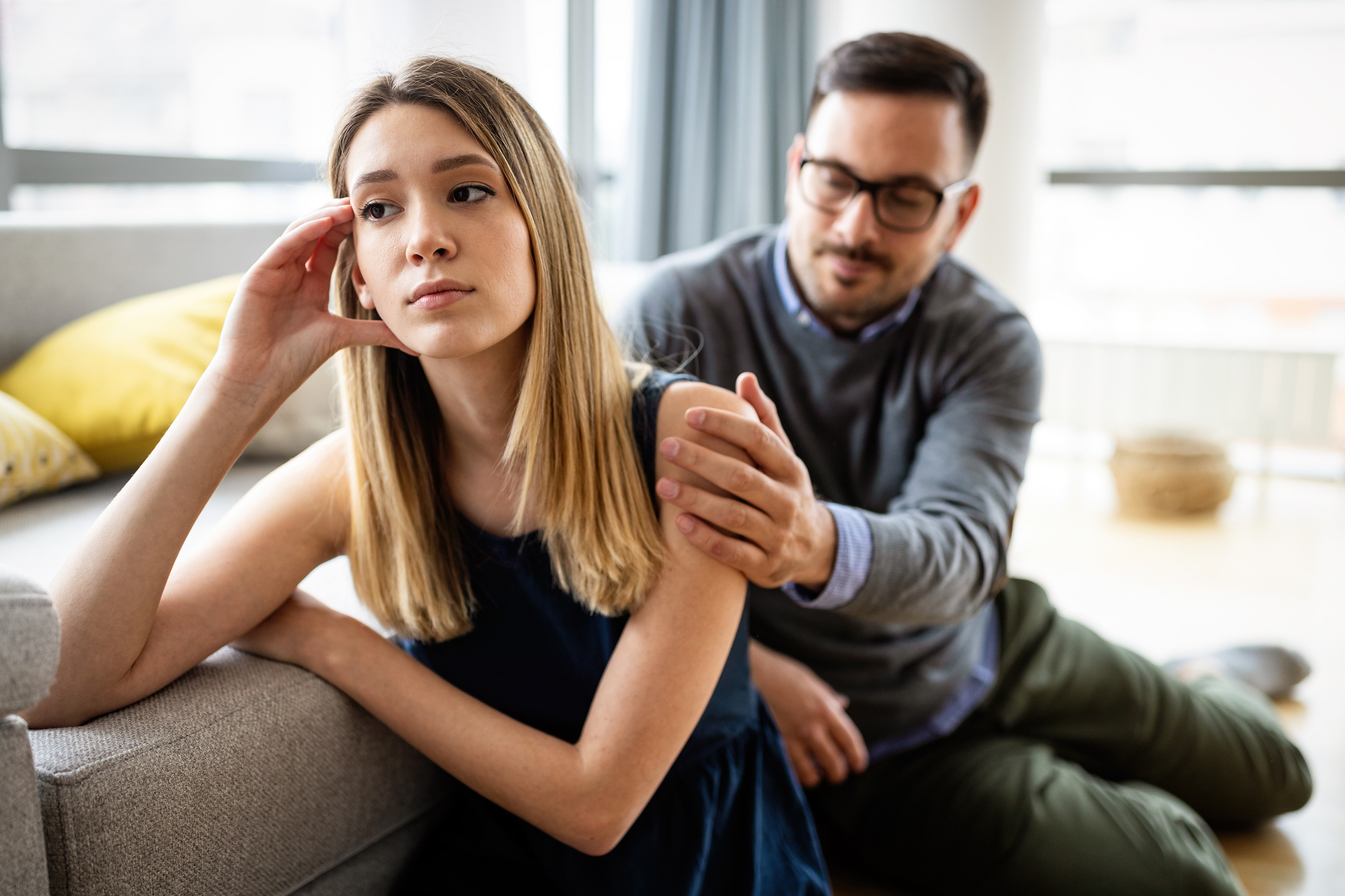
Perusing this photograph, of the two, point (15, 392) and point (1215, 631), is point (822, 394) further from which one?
point (1215, 631)

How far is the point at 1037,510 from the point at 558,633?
10.5 ft

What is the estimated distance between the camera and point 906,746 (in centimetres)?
154

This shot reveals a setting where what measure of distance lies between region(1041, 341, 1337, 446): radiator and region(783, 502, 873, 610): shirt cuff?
2.83 m

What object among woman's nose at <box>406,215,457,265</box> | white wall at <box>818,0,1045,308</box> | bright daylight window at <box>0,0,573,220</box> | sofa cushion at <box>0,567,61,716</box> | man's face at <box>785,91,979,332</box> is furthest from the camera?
white wall at <box>818,0,1045,308</box>

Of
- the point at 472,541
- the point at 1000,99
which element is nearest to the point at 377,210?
the point at 472,541

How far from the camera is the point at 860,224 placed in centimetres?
149

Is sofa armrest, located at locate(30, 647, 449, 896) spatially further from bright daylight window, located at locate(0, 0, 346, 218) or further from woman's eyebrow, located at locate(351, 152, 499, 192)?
bright daylight window, located at locate(0, 0, 346, 218)

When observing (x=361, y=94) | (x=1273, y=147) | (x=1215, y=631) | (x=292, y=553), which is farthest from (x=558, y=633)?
(x=1273, y=147)

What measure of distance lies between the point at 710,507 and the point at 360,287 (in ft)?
1.30

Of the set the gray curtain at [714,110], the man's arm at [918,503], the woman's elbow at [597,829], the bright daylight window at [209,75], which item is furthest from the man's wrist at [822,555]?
the gray curtain at [714,110]

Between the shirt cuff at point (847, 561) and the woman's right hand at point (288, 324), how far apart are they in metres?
0.53

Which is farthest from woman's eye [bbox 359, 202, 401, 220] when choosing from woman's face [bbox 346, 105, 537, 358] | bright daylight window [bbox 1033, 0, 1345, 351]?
bright daylight window [bbox 1033, 0, 1345, 351]

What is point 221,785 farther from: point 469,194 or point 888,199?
point 888,199

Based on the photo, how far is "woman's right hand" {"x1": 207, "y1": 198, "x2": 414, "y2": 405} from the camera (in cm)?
93
